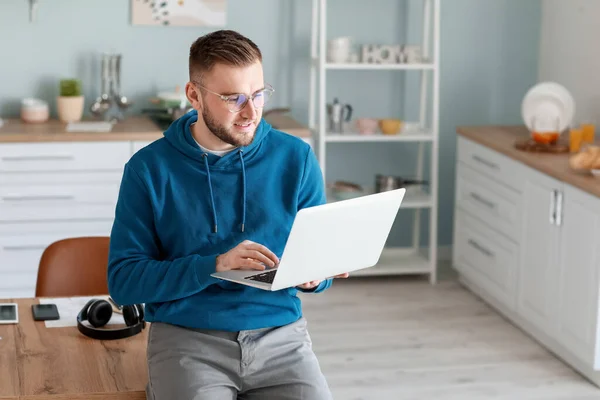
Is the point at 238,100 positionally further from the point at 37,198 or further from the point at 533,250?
the point at 37,198

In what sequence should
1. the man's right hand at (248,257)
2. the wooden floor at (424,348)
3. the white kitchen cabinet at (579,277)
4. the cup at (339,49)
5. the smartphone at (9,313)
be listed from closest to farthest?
the man's right hand at (248,257) → the smartphone at (9,313) → the white kitchen cabinet at (579,277) → the wooden floor at (424,348) → the cup at (339,49)

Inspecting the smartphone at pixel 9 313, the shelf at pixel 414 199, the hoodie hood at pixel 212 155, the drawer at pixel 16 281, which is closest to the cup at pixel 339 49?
the shelf at pixel 414 199

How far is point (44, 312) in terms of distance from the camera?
7.64 feet

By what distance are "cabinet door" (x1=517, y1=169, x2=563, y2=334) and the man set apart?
182 cm

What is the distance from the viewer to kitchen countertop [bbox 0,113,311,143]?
4.23 metres

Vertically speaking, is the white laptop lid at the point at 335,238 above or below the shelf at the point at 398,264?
above

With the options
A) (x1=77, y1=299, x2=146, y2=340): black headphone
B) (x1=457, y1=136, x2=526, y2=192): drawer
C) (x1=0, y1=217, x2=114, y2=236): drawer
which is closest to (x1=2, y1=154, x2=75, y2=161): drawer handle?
(x1=0, y1=217, x2=114, y2=236): drawer

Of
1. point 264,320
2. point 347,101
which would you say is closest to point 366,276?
point 347,101

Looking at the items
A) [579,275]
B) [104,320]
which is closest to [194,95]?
[104,320]

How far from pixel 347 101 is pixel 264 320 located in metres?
3.07

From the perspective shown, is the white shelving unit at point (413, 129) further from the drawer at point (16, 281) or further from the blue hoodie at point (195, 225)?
the blue hoodie at point (195, 225)

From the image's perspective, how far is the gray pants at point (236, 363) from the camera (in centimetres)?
200

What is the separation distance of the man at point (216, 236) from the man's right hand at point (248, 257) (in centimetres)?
1

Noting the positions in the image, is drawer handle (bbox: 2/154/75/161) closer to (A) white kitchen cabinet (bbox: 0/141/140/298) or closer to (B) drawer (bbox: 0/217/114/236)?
(A) white kitchen cabinet (bbox: 0/141/140/298)
